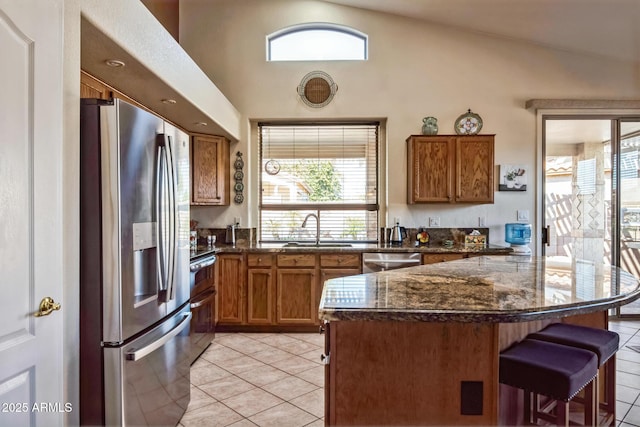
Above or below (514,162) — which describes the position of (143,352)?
below

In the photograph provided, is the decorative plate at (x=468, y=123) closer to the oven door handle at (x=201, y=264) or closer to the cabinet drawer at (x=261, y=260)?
the cabinet drawer at (x=261, y=260)

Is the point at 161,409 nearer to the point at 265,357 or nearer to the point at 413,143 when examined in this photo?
the point at 265,357

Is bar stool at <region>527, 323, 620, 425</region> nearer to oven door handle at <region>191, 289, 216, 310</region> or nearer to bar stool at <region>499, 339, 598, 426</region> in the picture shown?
bar stool at <region>499, 339, 598, 426</region>

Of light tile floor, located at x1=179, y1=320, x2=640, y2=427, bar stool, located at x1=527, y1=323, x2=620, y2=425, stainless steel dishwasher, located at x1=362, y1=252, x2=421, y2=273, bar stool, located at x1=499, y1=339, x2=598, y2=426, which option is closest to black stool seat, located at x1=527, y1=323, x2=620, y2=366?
bar stool, located at x1=527, y1=323, x2=620, y2=425

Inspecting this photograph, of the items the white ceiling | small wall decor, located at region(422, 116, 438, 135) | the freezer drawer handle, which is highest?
the white ceiling

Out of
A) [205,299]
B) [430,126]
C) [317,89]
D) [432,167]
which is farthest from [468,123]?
[205,299]

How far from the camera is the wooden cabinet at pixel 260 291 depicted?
4.14m

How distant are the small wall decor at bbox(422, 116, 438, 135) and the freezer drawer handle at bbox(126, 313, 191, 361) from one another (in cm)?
337

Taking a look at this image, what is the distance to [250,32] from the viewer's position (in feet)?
15.6

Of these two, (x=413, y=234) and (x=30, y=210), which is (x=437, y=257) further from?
(x=30, y=210)

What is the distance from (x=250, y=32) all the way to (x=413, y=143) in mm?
2387

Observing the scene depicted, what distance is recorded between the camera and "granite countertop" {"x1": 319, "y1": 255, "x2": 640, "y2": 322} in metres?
1.44

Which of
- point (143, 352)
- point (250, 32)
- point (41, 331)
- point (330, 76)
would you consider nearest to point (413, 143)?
point (330, 76)

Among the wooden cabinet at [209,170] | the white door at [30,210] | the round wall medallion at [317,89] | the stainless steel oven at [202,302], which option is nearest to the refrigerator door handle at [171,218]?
the white door at [30,210]
